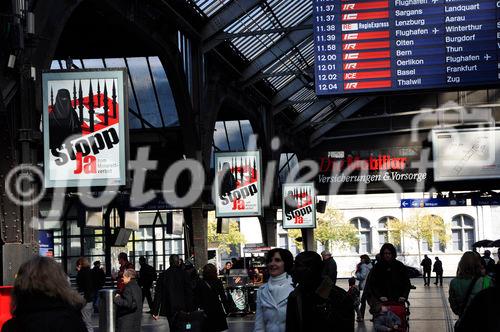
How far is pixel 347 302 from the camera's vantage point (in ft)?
21.5

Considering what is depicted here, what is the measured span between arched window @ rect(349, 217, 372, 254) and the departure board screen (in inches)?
2681

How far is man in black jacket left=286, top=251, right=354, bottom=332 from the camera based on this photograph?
6.44 metres

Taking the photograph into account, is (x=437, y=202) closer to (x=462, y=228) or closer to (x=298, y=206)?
(x=298, y=206)

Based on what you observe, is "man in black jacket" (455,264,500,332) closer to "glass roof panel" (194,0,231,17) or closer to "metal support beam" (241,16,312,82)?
"glass roof panel" (194,0,231,17)

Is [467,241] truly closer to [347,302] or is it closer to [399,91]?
[399,91]

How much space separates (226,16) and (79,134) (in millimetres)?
14071

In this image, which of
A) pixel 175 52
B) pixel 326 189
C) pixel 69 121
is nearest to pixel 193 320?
pixel 69 121

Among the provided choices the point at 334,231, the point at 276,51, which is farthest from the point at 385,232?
the point at 276,51

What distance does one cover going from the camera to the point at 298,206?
127 feet

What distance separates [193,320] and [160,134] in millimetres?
19064

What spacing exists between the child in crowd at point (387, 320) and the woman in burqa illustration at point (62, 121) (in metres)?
4.85

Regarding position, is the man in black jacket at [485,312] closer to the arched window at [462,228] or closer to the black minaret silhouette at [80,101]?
the black minaret silhouette at [80,101]

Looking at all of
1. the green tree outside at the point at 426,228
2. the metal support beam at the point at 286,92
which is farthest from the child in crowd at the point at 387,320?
the green tree outside at the point at 426,228

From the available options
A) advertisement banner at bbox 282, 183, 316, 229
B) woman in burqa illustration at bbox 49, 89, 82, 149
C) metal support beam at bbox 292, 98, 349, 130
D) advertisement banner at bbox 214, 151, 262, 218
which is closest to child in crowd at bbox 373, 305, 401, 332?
woman in burqa illustration at bbox 49, 89, 82, 149
